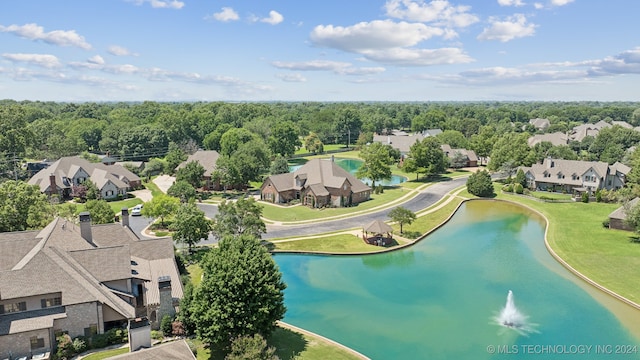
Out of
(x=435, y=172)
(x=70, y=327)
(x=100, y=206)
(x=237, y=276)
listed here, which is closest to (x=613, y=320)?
(x=237, y=276)

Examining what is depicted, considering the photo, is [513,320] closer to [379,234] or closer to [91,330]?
[379,234]

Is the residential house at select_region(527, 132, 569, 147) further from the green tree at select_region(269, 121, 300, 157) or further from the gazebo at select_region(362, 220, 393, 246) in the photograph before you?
the gazebo at select_region(362, 220, 393, 246)

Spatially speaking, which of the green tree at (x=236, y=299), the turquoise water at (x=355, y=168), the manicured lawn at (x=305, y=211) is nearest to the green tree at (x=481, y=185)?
the manicured lawn at (x=305, y=211)

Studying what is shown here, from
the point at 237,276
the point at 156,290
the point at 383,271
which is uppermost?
the point at 237,276

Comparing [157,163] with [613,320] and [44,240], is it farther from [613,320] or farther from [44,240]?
[613,320]

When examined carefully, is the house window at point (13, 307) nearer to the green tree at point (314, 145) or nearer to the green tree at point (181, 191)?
the green tree at point (181, 191)

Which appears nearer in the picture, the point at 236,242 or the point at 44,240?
the point at 236,242
